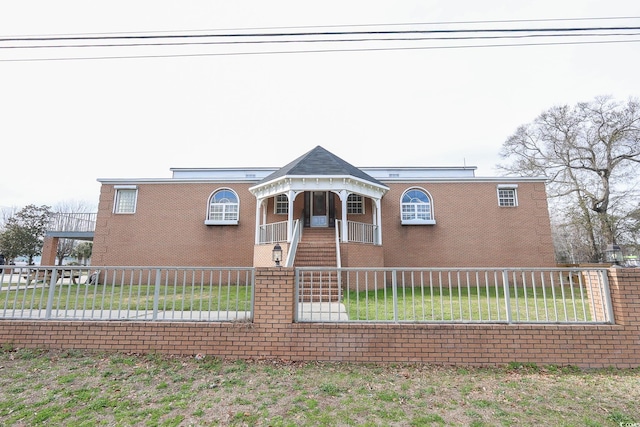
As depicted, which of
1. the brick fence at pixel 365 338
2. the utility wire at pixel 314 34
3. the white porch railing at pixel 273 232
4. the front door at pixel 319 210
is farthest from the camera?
the front door at pixel 319 210

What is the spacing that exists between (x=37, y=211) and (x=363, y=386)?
2757 centimetres

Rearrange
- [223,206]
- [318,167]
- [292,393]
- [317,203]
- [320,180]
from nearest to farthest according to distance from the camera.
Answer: [292,393], [320,180], [318,167], [317,203], [223,206]

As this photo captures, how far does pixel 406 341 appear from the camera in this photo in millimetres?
4250

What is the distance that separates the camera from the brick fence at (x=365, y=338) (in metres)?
4.19

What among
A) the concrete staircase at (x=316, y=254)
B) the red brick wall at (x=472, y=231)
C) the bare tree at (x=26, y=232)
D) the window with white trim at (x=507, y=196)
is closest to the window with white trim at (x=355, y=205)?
the red brick wall at (x=472, y=231)

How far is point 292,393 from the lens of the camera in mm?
3402

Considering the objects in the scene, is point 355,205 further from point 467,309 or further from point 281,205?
point 467,309

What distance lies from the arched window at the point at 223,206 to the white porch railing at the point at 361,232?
569 centimetres

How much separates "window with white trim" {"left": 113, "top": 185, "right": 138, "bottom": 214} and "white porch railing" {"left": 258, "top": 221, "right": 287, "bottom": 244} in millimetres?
6556

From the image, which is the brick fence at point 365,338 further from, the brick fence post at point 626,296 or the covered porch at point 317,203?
the covered porch at point 317,203

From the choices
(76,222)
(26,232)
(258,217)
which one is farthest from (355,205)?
(26,232)

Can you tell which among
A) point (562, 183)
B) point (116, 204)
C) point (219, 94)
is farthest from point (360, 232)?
point (562, 183)

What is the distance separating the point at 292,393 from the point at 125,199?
1407cm

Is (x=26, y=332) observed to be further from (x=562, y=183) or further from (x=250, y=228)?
(x=562, y=183)
